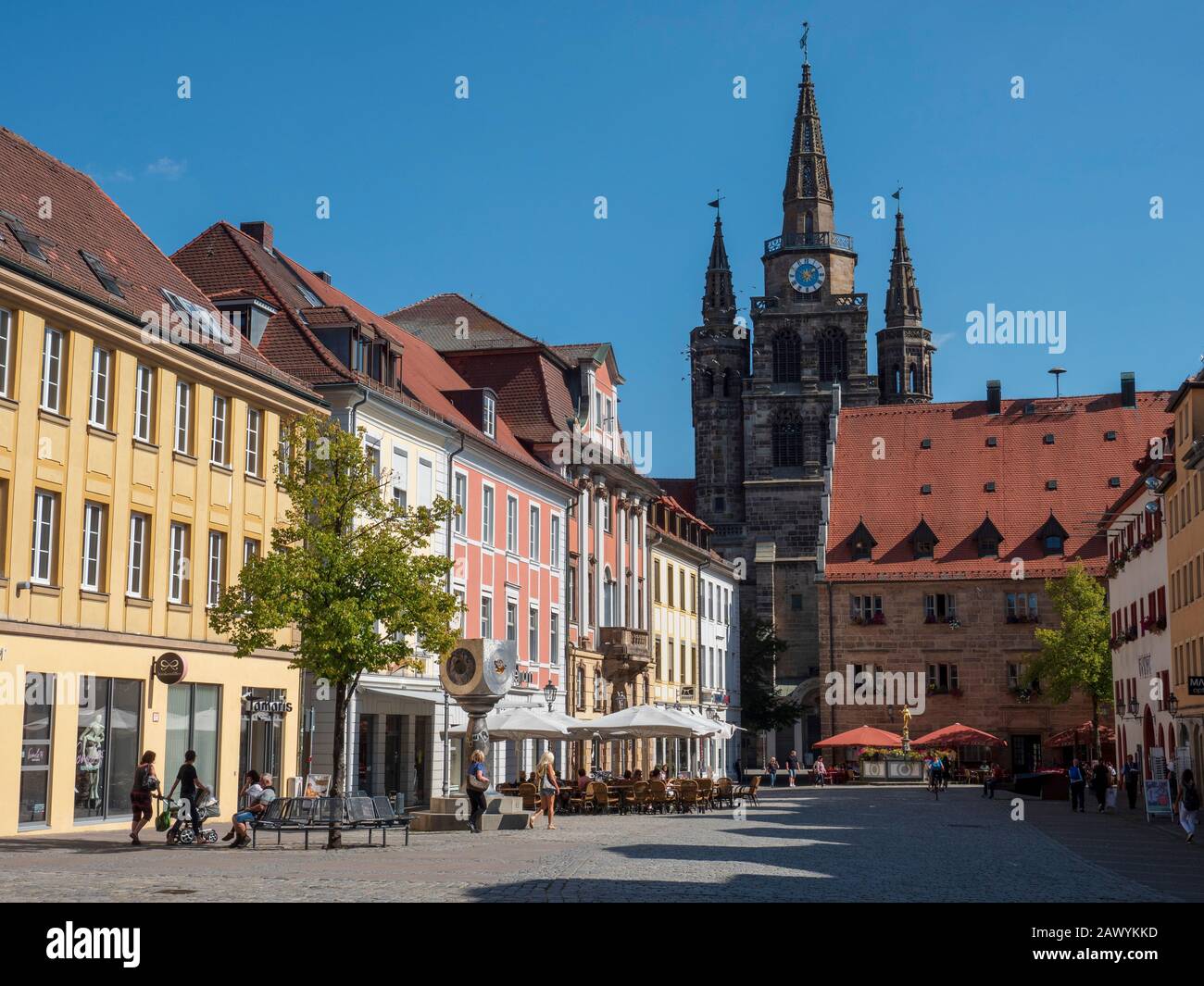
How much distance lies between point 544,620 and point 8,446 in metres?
26.6

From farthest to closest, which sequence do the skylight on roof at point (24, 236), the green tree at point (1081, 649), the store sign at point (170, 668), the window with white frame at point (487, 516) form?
the green tree at point (1081, 649), the window with white frame at point (487, 516), the store sign at point (170, 668), the skylight on roof at point (24, 236)

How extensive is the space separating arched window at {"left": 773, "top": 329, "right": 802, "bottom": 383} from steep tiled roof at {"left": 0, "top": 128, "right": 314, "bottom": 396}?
71817 millimetres

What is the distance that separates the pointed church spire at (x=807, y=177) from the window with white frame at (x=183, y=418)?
80.7 metres

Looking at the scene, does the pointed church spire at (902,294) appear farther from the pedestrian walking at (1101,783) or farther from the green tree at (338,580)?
the green tree at (338,580)

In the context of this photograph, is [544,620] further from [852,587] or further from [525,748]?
[852,587]

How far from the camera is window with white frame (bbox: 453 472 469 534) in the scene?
42.8 metres

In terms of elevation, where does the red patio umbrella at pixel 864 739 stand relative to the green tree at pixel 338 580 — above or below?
below

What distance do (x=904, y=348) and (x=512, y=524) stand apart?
69902 millimetres

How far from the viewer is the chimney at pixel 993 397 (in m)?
85.1

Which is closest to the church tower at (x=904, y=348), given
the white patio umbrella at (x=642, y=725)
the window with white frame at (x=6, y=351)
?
the white patio umbrella at (x=642, y=725)

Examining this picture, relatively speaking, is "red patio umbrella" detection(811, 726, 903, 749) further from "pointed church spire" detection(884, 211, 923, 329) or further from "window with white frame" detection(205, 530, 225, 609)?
"pointed church spire" detection(884, 211, 923, 329)

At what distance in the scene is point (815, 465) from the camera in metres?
101

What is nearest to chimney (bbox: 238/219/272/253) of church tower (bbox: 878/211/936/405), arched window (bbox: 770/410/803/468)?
arched window (bbox: 770/410/803/468)
